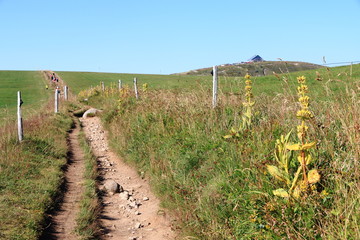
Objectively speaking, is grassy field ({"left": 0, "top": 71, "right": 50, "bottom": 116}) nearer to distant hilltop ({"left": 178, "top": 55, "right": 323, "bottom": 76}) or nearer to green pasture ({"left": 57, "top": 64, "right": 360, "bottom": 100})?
green pasture ({"left": 57, "top": 64, "right": 360, "bottom": 100})

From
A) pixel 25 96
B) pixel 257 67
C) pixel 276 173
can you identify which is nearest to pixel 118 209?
pixel 276 173

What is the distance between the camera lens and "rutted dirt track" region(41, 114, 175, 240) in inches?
226

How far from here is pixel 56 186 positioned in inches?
287

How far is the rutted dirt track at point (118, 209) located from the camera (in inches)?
226

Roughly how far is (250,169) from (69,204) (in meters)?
3.64

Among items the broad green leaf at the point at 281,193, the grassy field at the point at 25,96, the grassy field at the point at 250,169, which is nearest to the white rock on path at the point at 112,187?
the grassy field at the point at 250,169

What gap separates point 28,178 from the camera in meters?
7.52

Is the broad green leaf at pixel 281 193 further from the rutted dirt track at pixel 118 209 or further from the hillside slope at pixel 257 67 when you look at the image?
the rutted dirt track at pixel 118 209

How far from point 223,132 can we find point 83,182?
322 centimetres

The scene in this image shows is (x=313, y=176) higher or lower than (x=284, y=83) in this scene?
lower

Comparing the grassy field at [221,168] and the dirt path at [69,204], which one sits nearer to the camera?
the grassy field at [221,168]

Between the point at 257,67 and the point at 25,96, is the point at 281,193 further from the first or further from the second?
the point at 25,96

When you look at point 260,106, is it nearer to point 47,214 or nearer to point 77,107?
point 47,214

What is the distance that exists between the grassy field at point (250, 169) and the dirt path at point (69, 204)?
1429 mm
